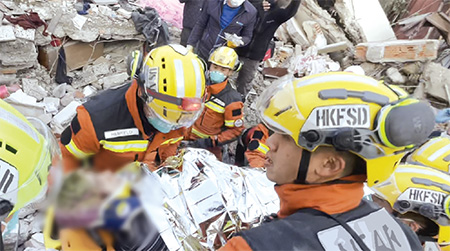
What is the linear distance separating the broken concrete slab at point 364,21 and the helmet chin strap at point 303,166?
7.10 metres

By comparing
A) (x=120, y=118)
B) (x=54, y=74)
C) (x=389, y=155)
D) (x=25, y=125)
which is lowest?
(x=54, y=74)

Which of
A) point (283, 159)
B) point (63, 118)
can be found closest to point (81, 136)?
point (283, 159)

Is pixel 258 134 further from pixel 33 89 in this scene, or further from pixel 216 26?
pixel 33 89

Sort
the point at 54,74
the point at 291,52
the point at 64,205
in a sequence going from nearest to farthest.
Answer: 1. the point at 64,205
2. the point at 54,74
3. the point at 291,52

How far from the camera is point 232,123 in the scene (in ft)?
13.4

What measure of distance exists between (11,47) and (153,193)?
5.16 meters

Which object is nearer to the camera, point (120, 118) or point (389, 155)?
point (389, 155)

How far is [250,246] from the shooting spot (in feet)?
4.07

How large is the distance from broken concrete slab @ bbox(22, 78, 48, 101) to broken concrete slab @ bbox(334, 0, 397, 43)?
237 inches

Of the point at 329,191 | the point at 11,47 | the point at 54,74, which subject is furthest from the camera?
the point at 54,74

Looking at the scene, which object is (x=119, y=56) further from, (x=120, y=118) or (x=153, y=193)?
(x=153, y=193)

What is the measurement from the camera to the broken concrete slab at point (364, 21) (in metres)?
7.92

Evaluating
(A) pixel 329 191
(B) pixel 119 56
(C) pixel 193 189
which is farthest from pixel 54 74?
(A) pixel 329 191

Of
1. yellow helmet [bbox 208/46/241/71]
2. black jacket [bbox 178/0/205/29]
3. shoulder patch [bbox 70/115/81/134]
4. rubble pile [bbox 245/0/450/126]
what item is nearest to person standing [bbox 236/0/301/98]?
rubble pile [bbox 245/0/450/126]
